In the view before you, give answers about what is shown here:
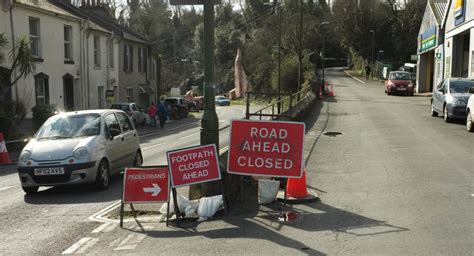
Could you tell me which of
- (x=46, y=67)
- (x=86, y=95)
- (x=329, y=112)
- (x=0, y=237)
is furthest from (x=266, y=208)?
(x=86, y=95)

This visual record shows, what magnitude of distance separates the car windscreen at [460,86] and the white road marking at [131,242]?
15926 millimetres

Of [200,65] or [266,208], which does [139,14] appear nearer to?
[200,65]

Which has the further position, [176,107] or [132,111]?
[176,107]

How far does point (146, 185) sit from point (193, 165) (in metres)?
0.77

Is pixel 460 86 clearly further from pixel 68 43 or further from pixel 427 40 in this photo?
pixel 427 40

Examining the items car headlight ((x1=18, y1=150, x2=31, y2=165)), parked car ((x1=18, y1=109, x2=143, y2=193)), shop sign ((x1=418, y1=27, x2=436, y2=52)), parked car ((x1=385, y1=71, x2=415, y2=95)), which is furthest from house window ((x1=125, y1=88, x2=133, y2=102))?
car headlight ((x1=18, y1=150, x2=31, y2=165))

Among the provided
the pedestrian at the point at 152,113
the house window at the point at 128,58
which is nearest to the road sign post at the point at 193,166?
the pedestrian at the point at 152,113

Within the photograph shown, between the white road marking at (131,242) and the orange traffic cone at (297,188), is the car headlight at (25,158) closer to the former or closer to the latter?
the white road marking at (131,242)

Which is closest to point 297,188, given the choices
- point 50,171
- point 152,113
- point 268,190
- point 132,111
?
point 268,190

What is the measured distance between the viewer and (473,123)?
15867mm

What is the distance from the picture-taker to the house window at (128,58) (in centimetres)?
3644

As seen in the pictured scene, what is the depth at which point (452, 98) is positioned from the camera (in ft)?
60.7

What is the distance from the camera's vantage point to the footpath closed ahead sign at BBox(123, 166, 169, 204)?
7473 millimetres

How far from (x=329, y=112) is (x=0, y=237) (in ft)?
66.1
